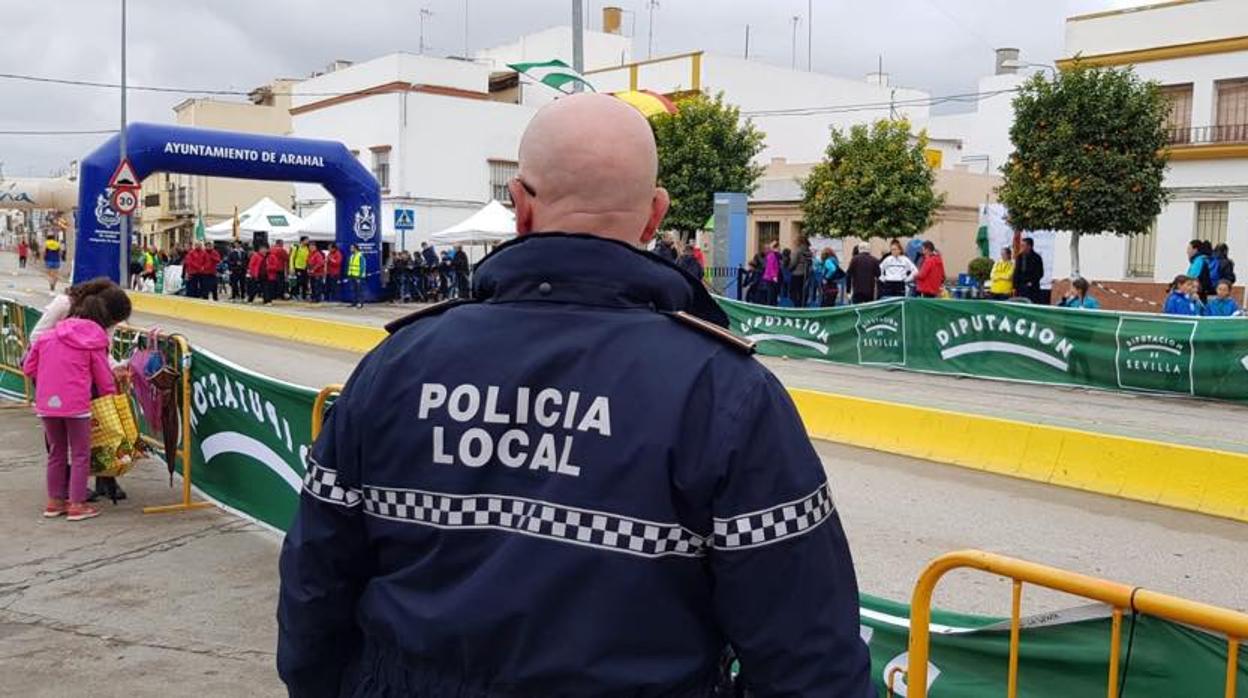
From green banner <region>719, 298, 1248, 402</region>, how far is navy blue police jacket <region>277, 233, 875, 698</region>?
33.1 feet

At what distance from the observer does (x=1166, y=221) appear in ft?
101

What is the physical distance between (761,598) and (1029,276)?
59.2ft

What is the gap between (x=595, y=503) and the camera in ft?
5.90

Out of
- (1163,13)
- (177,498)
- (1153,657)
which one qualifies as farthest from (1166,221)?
(1153,657)

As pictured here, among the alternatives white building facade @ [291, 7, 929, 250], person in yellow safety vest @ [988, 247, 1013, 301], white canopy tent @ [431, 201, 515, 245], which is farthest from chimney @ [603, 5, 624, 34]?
person in yellow safety vest @ [988, 247, 1013, 301]

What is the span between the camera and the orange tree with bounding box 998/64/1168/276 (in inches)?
1000

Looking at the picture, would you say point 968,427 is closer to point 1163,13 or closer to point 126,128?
point 126,128

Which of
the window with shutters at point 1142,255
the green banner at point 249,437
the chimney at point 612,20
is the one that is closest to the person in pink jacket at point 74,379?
the green banner at point 249,437

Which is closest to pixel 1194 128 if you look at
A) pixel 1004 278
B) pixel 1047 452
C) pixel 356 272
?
pixel 1004 278

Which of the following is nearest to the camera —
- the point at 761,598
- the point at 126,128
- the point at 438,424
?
the point at 761,598

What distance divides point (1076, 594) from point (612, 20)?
6227 cm

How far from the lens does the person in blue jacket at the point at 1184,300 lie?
14961 millimetres

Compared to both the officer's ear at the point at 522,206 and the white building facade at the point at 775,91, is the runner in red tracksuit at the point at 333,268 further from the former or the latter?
the officer's ear at the point at 522,206

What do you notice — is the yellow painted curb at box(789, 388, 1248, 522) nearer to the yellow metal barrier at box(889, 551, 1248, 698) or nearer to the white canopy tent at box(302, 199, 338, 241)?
the yellow metal barrier at box(889, 551, 1248, 698)
